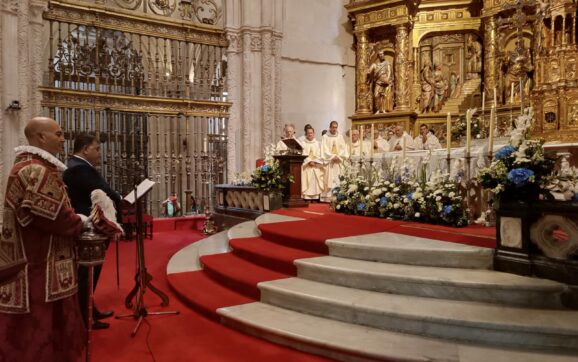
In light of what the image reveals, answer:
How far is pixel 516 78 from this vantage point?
10125 mm

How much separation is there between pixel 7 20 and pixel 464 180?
887cm

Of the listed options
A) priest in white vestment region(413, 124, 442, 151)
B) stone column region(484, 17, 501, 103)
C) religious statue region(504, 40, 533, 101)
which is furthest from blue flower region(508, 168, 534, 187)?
stone column region(484, 17, 501, 103)

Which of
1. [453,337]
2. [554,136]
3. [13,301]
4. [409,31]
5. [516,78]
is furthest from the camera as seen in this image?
[409,31]

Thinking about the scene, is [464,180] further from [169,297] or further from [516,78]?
[516,78]

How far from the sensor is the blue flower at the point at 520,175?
348cm

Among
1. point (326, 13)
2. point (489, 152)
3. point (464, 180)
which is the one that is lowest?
point (464, 180)

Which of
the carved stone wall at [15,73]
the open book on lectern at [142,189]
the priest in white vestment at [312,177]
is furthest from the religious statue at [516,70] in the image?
the carved stone wall at [15,73]

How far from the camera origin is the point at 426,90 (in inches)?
460

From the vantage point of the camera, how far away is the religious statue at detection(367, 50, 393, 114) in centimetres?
1188

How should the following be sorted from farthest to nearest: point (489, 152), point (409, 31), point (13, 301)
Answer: point (409, 31), point (489, 152), point (13, 301)

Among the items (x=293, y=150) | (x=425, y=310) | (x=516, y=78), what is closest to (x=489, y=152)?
(x=425, y=310)

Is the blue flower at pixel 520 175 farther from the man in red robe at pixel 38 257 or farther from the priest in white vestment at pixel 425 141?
the priest in white vestment at pixel 425 141

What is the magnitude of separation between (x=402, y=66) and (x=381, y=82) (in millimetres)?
751

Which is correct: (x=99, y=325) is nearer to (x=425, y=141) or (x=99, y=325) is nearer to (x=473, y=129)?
(x=473, y=129)
